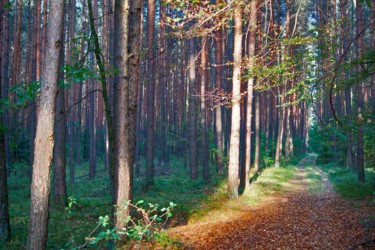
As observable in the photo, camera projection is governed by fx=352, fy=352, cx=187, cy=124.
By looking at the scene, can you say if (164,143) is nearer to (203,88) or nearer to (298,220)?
(203,88)

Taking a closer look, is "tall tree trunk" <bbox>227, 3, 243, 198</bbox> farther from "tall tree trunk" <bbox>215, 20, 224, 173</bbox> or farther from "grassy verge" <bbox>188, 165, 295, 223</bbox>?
"tall tree trunk" <bbox>215, 20, 224, 173</bbox>

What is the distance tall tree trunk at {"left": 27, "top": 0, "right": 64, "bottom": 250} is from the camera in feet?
18.8

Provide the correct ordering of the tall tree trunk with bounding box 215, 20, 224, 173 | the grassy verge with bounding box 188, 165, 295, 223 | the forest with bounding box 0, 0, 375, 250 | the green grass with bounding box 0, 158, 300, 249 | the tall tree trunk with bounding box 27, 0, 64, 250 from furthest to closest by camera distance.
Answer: the tall tree trunk with bounding box 215, 20, 224, 173 → the grassy verge with bounding box 188, 165, 295, 223 → the green grass with bounding box 0, 158, 300, 249 → the forest with bounding box 0, 0, 375, 250 → the tall tree trunk with bounding box 27, 0, 64, 250

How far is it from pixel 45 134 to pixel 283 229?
20.6 feet

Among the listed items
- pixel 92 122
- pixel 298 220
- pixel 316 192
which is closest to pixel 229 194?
pixel 298 220

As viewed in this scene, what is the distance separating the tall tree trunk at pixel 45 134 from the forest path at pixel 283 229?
116 inches

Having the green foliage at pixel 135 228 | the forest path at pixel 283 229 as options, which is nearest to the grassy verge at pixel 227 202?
the forest path at pixel 283 229

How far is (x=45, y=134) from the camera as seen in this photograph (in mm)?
5719

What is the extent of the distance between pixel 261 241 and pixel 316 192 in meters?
8.94

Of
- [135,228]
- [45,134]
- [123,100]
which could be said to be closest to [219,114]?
[123,100]

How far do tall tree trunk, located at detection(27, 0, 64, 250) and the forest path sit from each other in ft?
9.66

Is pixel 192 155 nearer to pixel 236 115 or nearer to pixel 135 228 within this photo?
pixel 236 115

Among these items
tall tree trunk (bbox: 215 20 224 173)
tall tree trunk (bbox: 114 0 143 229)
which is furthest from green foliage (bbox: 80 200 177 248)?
tall tree trunk (bbox: 215 20 224 173)

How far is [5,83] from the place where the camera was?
61.0 feet
